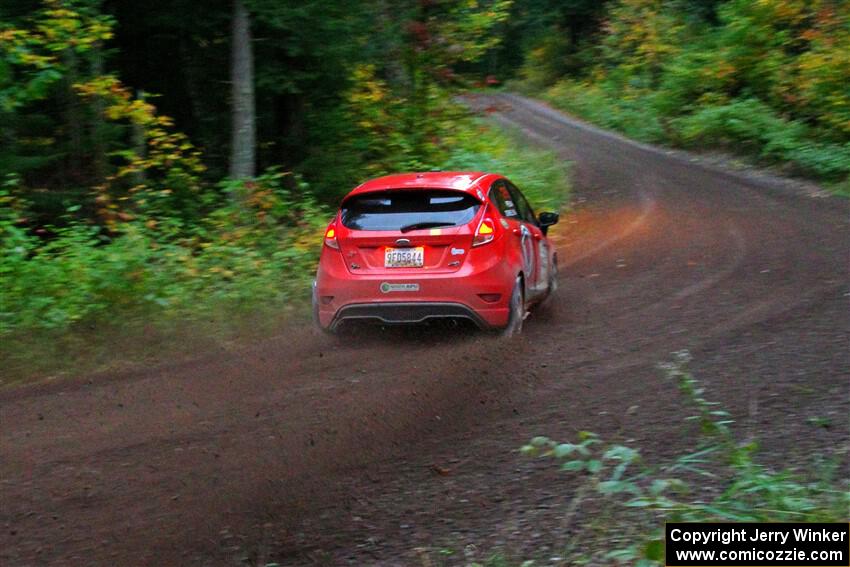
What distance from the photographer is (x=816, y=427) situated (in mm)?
6531

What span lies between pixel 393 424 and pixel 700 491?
2619 mm

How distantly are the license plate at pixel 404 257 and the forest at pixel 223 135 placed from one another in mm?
2315

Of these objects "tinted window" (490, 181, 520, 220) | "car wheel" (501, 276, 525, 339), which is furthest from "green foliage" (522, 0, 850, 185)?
"car wheel" (501, 276, 525, 339)

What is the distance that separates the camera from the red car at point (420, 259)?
971 cm

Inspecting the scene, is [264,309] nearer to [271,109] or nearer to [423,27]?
[271,109]

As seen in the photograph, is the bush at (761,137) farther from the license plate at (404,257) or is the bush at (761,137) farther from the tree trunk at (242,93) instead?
the license plate at (404,257)

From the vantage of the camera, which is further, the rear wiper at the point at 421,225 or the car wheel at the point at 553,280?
the car wheel at the point at 553,280

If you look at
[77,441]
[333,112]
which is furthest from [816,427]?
[333,112]

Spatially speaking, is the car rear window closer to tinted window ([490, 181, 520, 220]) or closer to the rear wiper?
the rear wiper

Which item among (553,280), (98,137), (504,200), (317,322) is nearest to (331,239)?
(317,322)

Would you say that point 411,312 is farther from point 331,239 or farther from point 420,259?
point 331,239

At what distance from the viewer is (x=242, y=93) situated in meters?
16.3

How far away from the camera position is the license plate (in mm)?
9773

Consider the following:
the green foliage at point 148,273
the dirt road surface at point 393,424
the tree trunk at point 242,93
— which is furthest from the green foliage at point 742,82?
the green foliage at point 148,273
